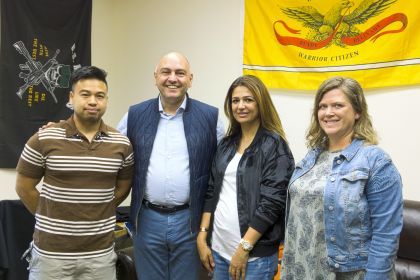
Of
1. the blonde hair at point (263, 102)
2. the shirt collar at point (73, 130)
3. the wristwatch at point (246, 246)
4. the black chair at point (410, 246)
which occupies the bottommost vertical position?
the black chair at point (410, 246)

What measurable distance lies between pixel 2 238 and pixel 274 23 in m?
2.54

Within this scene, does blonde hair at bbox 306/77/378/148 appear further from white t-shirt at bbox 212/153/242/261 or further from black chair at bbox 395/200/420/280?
black chair at bbox 395/200/420/280

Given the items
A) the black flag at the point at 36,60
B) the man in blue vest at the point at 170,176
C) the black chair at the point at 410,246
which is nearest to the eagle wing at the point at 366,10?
the black chair at the point at 410,246

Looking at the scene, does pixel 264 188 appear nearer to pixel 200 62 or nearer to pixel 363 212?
pixel 363 212

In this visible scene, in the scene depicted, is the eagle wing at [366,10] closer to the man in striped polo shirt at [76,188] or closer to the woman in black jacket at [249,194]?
the woman in black jacket at [249,194]

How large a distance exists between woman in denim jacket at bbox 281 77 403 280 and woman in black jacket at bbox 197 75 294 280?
0.10 m

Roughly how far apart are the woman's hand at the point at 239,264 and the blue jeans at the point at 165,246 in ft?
1.04

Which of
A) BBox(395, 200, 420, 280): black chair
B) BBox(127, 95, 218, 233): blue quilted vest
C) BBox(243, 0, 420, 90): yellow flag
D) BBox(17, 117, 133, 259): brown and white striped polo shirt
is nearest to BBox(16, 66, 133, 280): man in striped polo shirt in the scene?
BBox(17, 117, 133, 259): brown and white striped polo shirt

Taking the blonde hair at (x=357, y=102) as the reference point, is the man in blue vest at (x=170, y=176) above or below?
below

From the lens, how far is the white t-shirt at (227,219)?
5.54 ft

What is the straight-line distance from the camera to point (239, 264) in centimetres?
164

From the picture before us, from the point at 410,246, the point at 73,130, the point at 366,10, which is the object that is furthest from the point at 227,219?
the point at 366,10

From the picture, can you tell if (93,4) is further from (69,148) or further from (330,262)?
(330,262)

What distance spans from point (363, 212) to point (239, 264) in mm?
557
